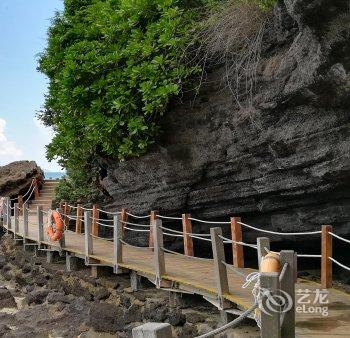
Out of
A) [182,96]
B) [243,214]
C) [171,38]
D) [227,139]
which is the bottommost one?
[243,214]

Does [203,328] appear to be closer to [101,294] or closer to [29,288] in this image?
[101,294]

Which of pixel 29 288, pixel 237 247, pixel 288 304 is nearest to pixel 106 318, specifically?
pixel 237 247

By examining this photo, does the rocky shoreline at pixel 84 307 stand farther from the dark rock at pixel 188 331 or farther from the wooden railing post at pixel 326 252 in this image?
the wooden railing post at pixel 326 252

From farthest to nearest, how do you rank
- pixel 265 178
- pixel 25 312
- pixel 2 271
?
pixel 2 271 → pixel 25 312 → pixel 265 178

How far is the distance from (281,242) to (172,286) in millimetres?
3329

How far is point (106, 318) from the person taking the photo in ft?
33.1

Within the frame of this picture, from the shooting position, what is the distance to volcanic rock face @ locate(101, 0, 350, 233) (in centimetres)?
679

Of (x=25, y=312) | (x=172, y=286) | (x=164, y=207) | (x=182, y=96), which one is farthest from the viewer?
(x=25, y=312)

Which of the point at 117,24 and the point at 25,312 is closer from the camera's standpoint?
the point at 117,24

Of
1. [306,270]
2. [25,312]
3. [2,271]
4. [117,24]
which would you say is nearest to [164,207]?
[306,270]

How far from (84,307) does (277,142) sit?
654 cm

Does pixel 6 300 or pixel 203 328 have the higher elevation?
pixel 203 328

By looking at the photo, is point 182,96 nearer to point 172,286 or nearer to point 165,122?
point 165,122

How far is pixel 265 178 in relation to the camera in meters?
8.72
